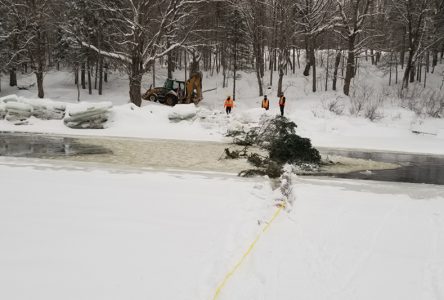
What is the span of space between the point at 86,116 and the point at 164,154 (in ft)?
25.3

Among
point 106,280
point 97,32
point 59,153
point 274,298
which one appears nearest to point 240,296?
point 274,298

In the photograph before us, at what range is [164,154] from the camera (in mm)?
13359

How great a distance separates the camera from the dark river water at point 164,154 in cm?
1159

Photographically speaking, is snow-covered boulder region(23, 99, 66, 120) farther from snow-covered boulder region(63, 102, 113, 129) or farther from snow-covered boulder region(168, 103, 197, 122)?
snow-covered boulder region(168, 103, 197, 122)

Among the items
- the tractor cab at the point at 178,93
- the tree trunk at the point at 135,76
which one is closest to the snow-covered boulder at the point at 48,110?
the tree trunk at the point at 135,76

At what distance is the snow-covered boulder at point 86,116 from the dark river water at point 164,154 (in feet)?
7.96

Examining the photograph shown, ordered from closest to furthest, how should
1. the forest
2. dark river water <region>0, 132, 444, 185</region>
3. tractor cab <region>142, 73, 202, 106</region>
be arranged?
dark river water <region>0, 132, 444, 185</region>
tractor cab <region>142, 73, 202, 106</region>
the forest

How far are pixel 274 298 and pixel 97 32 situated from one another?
3588cm

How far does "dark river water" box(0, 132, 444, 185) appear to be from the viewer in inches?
456

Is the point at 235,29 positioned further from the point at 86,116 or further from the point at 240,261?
the point at 240,261

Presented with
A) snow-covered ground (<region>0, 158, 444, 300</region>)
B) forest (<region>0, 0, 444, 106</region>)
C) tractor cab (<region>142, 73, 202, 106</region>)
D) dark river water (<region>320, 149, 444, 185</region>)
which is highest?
forest (<region>0, 0, 444, 106</region>)

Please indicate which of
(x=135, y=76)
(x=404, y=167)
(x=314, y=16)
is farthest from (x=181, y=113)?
(x=314, y=16)

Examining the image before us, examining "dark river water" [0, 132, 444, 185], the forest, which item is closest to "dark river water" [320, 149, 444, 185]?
"dark river water" [0, 132, 444, 185]

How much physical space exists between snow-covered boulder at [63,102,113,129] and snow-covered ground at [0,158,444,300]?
1027cm
